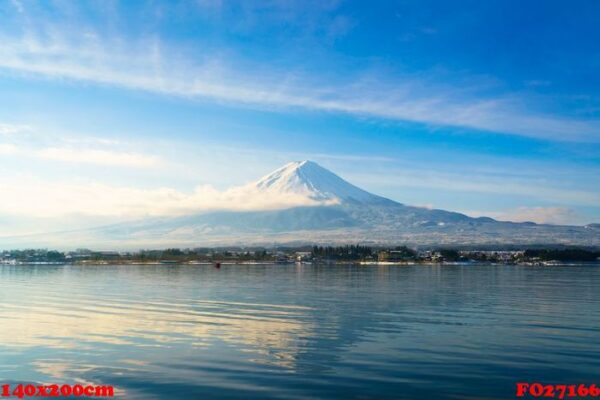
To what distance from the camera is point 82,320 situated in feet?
98.1

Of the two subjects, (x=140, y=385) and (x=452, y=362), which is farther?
(x=452, y=362)

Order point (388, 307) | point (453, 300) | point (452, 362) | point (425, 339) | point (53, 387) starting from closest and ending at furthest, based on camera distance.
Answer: point (53, 387) < point (452, 362) < point (425, 339) < point (388, 307) < point (453, 300)

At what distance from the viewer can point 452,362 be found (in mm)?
18969

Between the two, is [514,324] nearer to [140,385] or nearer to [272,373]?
[272,373]

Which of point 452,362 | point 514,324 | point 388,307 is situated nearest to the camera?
point 452,362

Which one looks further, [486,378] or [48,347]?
[48,347]

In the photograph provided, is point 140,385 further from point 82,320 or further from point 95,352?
point 82,320

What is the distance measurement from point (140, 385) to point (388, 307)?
2208cm

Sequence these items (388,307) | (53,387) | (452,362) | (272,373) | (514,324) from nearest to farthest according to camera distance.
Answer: (53,387) → (272,373) → (452,362) → (514,324) → (388,307)

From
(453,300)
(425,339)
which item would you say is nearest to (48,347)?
(425,339)

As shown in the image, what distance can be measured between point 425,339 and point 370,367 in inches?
228

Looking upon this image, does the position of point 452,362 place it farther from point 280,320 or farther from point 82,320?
point 82,320

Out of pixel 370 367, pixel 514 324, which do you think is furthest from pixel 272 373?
pixel 514 324

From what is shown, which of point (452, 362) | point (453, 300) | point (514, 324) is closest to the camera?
point (452, 362)
